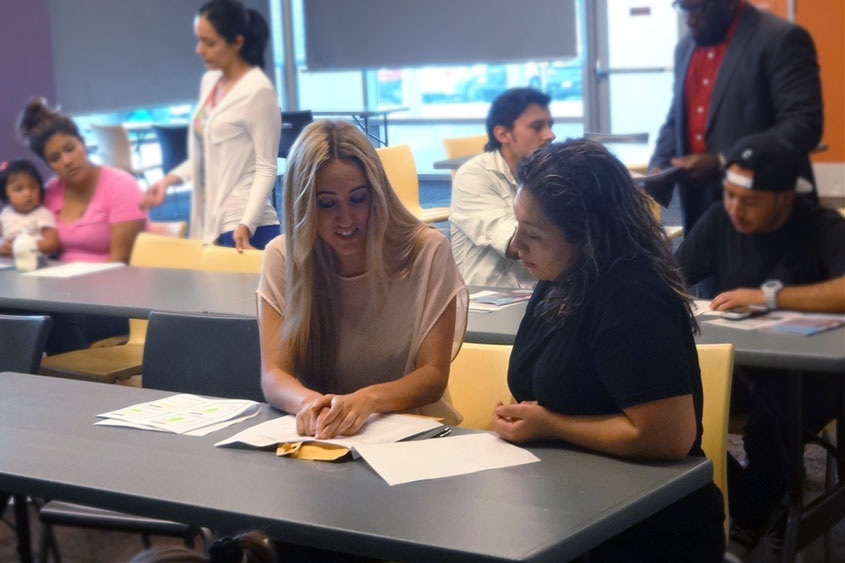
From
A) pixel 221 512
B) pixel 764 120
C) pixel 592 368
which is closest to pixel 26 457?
pixel 221 512

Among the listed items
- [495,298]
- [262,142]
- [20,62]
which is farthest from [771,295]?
[20,62]

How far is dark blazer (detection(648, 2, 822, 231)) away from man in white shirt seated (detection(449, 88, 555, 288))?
19.1 inches

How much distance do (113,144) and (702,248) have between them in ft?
17.4

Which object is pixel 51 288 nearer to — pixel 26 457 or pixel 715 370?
pixel 26 457

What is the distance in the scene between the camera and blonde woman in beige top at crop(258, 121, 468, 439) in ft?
8.51

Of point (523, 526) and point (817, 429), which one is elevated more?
point (523, 526)

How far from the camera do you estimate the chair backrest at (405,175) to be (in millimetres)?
4691

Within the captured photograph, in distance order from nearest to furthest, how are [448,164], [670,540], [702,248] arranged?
[670,540], [702,248], [448,164]

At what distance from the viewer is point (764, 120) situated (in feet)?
13.0

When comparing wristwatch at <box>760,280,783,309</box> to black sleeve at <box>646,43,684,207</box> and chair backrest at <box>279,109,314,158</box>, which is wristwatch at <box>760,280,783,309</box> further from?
chair backrest at <box>279,109,314,158</box>

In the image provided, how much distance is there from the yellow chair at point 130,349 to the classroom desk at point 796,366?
156 centimetres

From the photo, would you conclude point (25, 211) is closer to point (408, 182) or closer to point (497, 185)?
point (408, 182)

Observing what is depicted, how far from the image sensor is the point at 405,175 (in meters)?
4.85

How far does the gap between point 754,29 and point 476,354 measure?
195 cm
